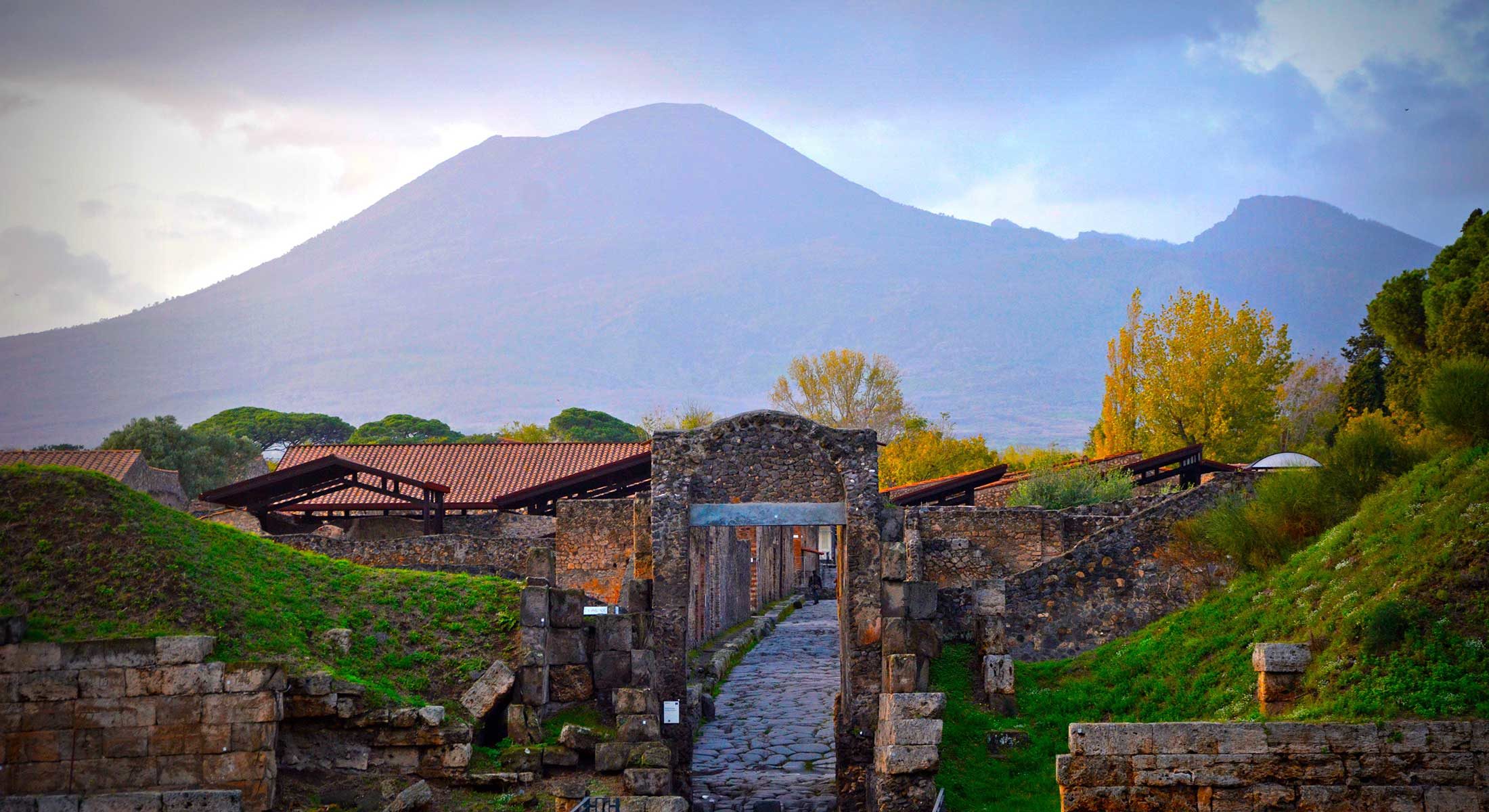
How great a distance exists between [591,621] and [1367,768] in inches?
342

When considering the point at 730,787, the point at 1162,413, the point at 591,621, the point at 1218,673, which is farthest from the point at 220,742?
the point at 1162,413

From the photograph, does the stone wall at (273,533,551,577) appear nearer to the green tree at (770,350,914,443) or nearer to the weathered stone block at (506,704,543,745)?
the weathered stone block at (506,704,543,745)

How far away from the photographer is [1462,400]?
14.4 meters

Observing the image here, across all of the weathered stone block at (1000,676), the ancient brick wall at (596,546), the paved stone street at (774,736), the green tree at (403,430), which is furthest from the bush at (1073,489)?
the green tree at (403,430)

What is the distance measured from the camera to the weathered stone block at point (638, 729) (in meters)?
14.4

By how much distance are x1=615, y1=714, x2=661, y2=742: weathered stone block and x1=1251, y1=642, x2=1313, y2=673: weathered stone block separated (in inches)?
263

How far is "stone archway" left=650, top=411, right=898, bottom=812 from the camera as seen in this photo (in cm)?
1672

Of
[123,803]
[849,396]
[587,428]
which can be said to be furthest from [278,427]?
[123,803]

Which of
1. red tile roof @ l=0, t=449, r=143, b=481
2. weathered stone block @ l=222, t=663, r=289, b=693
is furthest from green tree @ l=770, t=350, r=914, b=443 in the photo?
weathered stone block @ l=222, t=663, r=289, b=693

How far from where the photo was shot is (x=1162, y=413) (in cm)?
4712

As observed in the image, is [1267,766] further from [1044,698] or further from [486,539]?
[486,539]

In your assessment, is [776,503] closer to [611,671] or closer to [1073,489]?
[611,671]

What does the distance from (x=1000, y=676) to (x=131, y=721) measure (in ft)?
32.6

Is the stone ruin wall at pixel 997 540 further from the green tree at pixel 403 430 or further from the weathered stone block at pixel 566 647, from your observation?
the green tree at pixel 403 430
